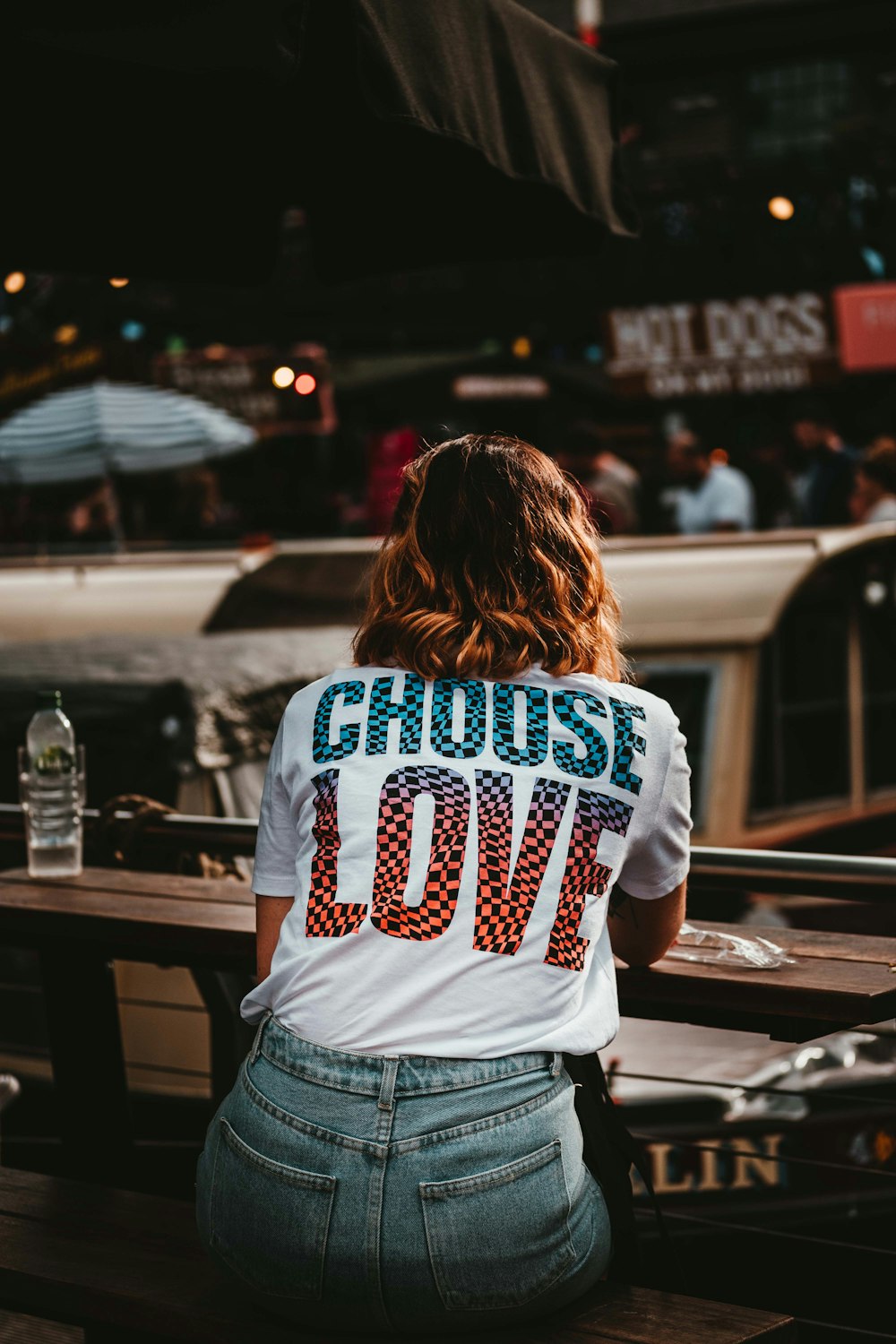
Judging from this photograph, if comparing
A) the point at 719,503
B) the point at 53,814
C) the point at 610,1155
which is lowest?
the point at 610,1155

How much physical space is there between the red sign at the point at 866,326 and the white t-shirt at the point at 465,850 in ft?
33.4

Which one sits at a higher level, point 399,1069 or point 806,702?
point 399,1069

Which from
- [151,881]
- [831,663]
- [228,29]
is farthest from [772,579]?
[228,29]

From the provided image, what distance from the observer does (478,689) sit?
216cm

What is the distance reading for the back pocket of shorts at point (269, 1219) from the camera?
1.97 m

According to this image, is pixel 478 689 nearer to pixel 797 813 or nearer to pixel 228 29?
pixel 228 29

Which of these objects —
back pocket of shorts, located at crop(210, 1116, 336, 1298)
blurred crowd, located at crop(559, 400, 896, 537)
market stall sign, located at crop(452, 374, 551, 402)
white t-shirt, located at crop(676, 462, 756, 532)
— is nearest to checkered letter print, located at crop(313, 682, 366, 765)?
back pocket of shorts, located at crop(210, 1116, 336, 1298)

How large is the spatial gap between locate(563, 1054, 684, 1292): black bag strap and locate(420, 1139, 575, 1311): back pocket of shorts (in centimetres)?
16

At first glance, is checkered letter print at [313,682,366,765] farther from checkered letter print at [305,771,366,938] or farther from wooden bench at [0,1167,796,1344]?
wooden bench at [0,1167,796,1344]

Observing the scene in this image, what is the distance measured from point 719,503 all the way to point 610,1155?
8.83 m

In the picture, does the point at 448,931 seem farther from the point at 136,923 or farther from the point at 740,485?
the point at 740,485

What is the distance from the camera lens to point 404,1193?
195 centimetres

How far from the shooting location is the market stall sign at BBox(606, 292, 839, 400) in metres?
11.8

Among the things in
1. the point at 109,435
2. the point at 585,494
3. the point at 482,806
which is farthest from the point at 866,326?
the point at 482,806
